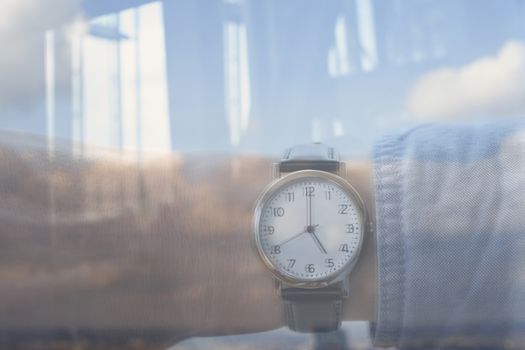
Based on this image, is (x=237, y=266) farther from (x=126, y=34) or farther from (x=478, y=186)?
(x=126, y=34)

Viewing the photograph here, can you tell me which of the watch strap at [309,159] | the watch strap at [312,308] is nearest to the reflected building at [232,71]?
the watch strap at [309,159]

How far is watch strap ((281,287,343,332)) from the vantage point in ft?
2.28

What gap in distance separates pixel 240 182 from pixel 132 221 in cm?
12

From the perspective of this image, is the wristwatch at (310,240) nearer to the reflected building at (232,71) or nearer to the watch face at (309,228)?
the watch face at (309,228)

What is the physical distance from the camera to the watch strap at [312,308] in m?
0.70

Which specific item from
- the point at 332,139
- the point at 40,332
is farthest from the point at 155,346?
the point at 332,139

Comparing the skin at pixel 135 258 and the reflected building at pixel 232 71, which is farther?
the reflected building at pixel 232 71

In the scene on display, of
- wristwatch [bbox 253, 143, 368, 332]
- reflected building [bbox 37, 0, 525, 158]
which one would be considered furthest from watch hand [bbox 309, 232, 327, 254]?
reflected building [bbox 37, 0, 525, 158]

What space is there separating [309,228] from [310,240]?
1cm

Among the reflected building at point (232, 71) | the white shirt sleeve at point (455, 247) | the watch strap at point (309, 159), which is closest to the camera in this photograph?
the white shirt sleeve at point (455, 247)

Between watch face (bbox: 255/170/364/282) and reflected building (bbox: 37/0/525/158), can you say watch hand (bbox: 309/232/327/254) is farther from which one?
reflected building (bbox: 37/0/525/158)

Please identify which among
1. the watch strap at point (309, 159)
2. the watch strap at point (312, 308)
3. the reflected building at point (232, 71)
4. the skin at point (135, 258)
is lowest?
the watch strap at point (312, 308)

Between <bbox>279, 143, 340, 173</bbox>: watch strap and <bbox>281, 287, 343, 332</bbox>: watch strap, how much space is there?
0.42 ft

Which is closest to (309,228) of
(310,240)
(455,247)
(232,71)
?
(310,240)
